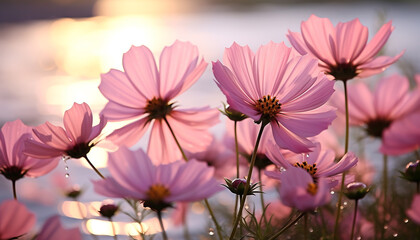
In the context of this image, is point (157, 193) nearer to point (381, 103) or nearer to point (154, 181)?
point (154, 181)

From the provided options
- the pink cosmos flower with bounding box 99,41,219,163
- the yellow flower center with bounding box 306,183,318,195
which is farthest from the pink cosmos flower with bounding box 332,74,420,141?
the yellow flower center with bounding box 306,183,318,195

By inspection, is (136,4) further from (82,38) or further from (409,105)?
(409,105)

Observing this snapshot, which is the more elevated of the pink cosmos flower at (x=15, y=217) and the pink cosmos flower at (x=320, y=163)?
the pink cosmos flower at (x=320, y=163)

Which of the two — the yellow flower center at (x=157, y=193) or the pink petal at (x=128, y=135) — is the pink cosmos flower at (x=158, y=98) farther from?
the yellow flower center at (x=157, y=193)

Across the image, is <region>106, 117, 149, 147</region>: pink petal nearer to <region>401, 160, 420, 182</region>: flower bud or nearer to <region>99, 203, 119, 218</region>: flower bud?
<region>99, 203, 119, 218</region>: flower bud

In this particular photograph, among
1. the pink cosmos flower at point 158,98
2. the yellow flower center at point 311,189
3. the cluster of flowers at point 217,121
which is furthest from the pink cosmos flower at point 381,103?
the yellow flower center at point 311,189

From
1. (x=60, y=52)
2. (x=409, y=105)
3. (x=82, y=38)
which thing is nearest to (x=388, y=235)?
(x=409, y=105)
